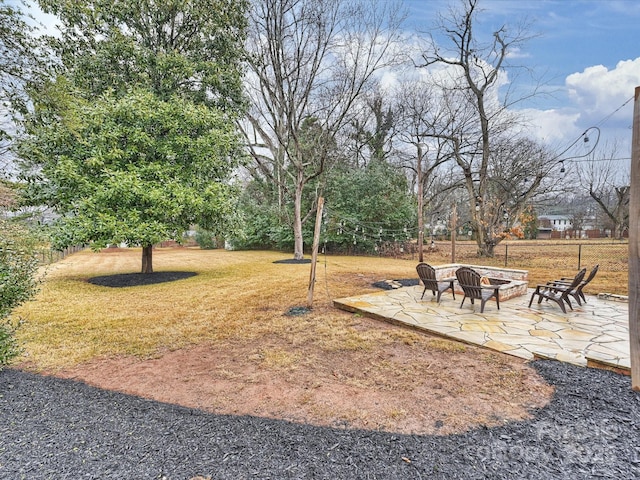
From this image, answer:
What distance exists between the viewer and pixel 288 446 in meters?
2.25

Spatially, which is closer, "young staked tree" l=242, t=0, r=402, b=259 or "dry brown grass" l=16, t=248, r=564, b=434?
"dry brown grass" l=16, t=248, r=564, b=434

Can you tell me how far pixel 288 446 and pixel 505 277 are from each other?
294 inches

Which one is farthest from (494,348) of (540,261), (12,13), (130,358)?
(540,261)

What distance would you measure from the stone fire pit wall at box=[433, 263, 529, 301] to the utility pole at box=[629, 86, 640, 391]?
4716 millimetres

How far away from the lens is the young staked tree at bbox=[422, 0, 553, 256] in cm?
1436

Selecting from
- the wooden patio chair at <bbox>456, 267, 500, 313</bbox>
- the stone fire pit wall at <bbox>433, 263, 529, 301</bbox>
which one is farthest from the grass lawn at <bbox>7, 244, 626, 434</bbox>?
the stone fire pit wall at <bbox>433, 263, 529, 301</bbox>

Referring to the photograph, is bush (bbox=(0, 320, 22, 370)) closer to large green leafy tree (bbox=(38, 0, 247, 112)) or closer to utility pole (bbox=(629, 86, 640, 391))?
utility pole (bbox=(629, 86, 640, 391))

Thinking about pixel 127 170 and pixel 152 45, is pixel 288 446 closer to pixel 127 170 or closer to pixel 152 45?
pixel 127 170

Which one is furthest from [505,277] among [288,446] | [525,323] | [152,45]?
[152,45]

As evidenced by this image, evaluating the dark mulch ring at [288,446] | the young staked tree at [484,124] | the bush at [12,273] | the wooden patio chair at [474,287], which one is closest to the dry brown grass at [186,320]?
the bush at [12,273]

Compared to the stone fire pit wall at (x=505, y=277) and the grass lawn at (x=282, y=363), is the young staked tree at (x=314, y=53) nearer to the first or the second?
the stone fire pit wall at (x=505, y=277)

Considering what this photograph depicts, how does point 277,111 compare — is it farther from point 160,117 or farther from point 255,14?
point 160,117

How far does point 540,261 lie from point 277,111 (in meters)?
13.5

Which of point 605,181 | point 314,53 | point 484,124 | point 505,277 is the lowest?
point 505,277
